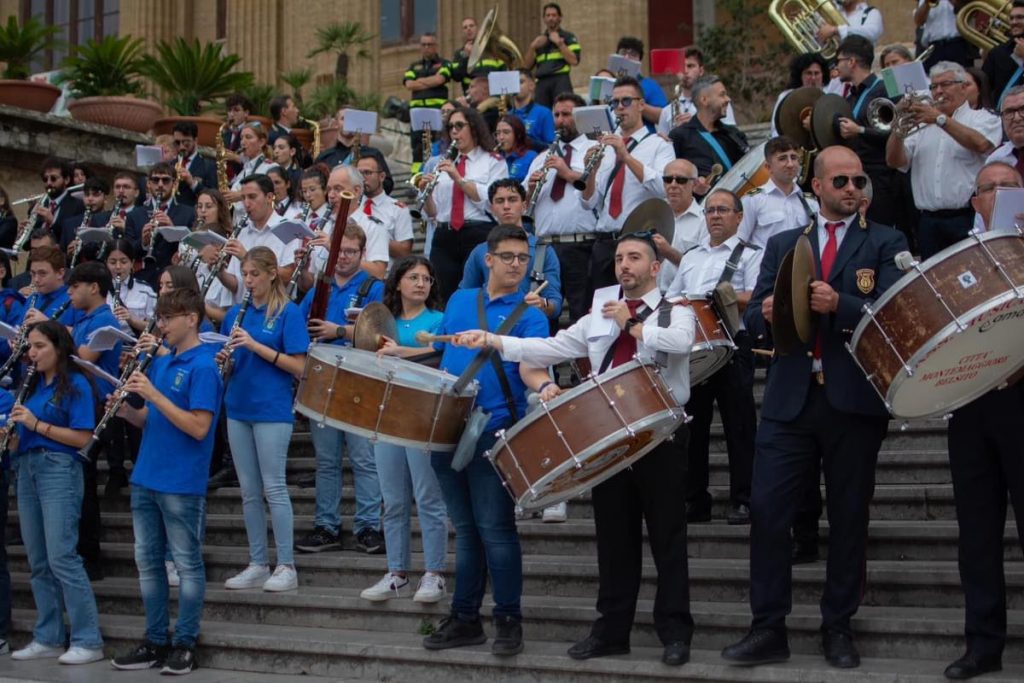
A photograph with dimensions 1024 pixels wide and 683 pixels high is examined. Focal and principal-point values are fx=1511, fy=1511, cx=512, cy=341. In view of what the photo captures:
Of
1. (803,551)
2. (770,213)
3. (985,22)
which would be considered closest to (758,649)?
(803,551)

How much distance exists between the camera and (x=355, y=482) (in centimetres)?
969

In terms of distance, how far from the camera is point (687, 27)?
2303 cm

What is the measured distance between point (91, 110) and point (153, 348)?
11.4 m

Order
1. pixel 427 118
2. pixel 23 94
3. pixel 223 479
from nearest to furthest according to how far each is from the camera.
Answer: pixel 223 479
pixel 427 118
pixel 23 94

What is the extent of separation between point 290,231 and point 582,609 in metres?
3.92

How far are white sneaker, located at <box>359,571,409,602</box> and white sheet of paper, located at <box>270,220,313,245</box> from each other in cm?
290

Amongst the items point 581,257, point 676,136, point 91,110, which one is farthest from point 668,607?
point 91,110

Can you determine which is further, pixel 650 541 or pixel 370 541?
pixel 370 541

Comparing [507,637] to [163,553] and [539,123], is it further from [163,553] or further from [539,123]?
[539,123]

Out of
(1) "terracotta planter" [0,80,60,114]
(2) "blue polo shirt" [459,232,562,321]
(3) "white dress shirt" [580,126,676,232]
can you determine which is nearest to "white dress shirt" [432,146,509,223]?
(3) "white dress shirt" [580,126,676,232]

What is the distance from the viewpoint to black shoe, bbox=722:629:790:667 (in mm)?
7027

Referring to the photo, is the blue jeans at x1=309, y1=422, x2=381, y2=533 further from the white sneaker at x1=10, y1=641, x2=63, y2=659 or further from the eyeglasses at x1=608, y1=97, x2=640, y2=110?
the eyeglasses at x1=608, y1=97, x2=640, y2=110

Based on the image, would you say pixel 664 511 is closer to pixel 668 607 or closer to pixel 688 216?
pixel 668 607

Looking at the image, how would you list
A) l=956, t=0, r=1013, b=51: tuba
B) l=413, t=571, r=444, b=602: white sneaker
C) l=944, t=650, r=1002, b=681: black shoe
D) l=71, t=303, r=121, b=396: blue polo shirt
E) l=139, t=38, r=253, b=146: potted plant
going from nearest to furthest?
1. l=944, t=650, r=1002, b=681: black shoe
2. l=413, t=571, r=444, b=602: white sneaker
3. l=71, t=303, r=121, b=396: blue polo shirt
4. l=956, t=0, r=1013, b=51: tuba
5. l=139, t=38, r=253, b=146: potted plant
